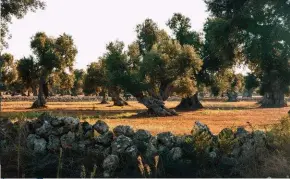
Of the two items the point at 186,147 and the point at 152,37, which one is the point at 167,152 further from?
the point at 152,37

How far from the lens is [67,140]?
13609 millimetres

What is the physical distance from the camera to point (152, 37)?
2413 inches

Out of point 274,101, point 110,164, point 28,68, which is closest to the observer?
point 110,164

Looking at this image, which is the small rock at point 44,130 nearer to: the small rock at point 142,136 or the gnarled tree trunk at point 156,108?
the small rock at point 142,136

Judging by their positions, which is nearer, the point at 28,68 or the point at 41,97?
the point at 41,97

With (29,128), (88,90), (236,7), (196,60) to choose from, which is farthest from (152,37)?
(29,128)

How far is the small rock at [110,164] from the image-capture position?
1238 centimetres

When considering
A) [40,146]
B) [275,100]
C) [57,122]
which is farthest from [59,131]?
[275,100]

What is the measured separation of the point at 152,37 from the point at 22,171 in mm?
49946

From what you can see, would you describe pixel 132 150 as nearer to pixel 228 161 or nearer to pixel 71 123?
pixel 71 123

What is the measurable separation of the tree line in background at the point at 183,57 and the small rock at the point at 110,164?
66.2 ft

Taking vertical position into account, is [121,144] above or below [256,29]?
below

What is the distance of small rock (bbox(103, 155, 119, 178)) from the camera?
40.6 feet

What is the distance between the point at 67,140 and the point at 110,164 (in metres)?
1.84
